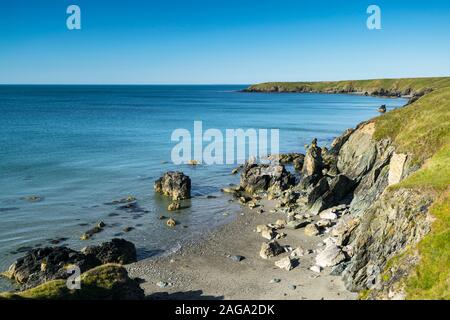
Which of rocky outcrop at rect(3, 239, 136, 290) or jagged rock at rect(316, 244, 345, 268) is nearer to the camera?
rocky outcrop at rect(3, 239, 136, 290)

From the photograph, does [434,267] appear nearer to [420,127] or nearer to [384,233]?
[384,233]

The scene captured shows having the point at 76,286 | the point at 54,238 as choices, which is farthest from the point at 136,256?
the point at 76,286

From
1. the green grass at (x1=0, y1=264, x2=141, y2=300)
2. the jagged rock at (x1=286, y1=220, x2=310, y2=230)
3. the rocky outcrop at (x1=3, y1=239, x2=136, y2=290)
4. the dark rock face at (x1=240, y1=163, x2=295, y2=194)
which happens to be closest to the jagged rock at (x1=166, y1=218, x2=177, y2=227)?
the rocky outcrop at (x1=3, y1=239, x2=136, y2=290)

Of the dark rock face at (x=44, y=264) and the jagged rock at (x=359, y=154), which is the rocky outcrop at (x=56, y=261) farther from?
the jagged rock at (x=359, y=154)

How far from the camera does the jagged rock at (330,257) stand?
34.1 m

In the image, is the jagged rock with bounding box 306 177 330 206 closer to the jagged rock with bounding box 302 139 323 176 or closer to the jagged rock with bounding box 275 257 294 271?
the jagged rock with bounding box 302 139 323 176

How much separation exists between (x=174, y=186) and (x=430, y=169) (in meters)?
33.5

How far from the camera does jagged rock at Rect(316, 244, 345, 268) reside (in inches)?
1341

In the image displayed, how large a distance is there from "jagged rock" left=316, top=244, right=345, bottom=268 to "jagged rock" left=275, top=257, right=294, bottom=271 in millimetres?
2191

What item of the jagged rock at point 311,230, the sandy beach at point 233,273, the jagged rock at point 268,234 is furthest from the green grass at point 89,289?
the jagged rock at point 311,230
